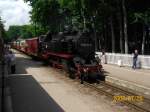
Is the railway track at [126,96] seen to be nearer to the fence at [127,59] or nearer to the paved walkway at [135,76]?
the paved walkway at [135,76]

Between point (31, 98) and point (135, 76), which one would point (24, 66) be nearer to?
point (135, 76)

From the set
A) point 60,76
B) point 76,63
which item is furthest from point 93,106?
point 60,76

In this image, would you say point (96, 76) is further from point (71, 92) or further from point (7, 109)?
point (7, 109)

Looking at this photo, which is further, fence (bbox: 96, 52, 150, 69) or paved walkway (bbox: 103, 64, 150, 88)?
fence (bbox: 96, 52, 150, 69)

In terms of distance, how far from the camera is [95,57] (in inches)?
976

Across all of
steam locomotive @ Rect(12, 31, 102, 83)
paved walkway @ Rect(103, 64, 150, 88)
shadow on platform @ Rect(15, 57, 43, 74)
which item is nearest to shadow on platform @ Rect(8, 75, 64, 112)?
steam locomotive @ Rect(12, 31, 102, 83)

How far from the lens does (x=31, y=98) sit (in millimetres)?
17391

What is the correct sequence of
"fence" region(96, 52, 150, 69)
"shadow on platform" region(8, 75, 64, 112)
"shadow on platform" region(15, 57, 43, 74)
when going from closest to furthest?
"shadow on platform" region(8, 75, 64, 112)
"fence" region(96, 52, 150, 69)
"shadow on platform" region(15, 57, 43, 74)

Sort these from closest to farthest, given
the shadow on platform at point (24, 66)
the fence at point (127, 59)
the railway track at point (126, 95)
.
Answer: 1. the railway track at point (126, 95)
2. the fence at point (127, 59)
3. the shadow on platform at point (24, 66)

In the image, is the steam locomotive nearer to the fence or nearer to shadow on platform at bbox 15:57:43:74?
shadow on platform at bbox 15:57:43:74

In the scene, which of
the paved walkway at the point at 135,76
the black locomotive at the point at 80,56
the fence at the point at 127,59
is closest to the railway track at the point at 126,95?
the black locomotive at the point at 80,56

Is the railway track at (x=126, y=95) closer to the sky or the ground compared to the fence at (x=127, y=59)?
closer to the ground

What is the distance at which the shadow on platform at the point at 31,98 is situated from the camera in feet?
48.8

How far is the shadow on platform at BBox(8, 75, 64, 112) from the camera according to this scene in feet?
48.8
